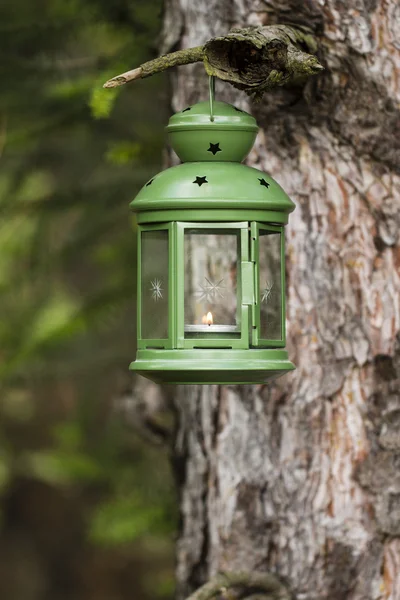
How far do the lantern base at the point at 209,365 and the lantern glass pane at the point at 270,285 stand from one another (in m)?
0.16

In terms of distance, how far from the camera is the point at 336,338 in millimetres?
3480

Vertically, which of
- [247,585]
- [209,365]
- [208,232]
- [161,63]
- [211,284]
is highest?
[161,63]

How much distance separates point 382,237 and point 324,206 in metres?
0.19

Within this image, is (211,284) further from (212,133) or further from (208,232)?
(212,133)

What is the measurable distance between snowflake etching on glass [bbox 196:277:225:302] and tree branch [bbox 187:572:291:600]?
841 mm

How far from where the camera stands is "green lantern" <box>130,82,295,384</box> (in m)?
2.82

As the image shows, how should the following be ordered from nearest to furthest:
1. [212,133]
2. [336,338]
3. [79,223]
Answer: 1. [212,133]
2. [336,338]
3. [79,223]

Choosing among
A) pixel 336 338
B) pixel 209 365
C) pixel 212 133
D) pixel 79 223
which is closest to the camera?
pixel 209 365

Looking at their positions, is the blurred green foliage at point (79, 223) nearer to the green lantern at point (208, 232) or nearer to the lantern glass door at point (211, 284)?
the lantern glass door at point (211, 284)

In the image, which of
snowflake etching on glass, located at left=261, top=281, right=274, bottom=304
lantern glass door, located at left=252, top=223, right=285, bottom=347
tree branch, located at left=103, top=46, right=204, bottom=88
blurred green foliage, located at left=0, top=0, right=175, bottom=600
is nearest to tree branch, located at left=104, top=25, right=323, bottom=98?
tree branch, located at left=103, top=46, right=204, bottom=88

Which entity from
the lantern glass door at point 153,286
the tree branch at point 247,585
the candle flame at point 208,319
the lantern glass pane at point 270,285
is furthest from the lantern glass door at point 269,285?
the tree branch at point 247,585

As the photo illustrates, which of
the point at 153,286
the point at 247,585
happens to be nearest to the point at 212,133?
the point at 153,286

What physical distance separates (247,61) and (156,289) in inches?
23.8

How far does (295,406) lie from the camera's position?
11.5 ft
